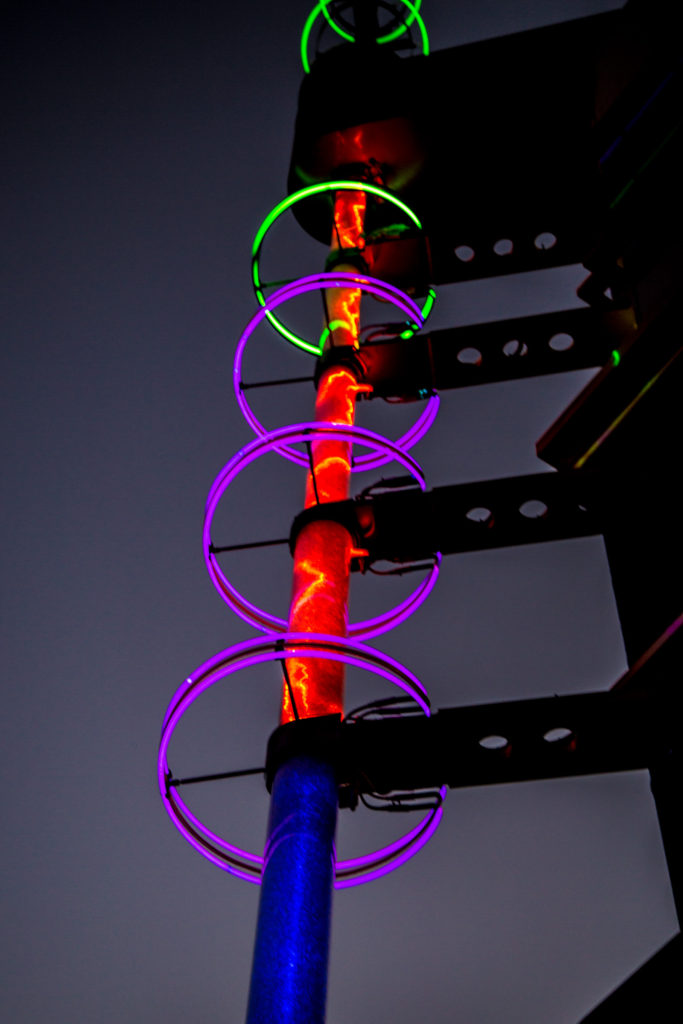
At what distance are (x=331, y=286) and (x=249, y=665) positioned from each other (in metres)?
5.12

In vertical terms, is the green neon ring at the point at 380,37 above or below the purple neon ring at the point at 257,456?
above

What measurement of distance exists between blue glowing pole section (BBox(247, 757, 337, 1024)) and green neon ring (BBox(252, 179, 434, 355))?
689 centimetres

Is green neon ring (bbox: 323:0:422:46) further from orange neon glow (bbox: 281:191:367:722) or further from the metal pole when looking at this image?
the metal pole

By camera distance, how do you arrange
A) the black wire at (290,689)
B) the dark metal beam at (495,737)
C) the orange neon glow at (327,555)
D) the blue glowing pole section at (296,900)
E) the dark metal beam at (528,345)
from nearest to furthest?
→ the blue glowing pole section at (296,900), the black wire at (290,689), the dark metal beam at (495,737), the orange neon glow at (327,555), the dark metal beam at (528,345)

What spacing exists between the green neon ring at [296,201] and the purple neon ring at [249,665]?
6323mm

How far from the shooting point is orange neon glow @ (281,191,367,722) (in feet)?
28.4

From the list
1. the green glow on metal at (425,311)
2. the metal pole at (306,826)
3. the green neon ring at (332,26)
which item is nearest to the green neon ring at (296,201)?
the green glow on metal at (425,311)

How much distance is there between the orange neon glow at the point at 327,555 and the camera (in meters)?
8.66

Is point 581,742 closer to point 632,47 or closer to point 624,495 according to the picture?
point 624,495

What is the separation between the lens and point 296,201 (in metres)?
13.4

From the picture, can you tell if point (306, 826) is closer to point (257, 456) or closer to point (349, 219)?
point (257, 456)

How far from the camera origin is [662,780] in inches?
353

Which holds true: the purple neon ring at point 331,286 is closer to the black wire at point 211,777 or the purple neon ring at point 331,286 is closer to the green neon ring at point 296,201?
the green neon ring at point 296,201

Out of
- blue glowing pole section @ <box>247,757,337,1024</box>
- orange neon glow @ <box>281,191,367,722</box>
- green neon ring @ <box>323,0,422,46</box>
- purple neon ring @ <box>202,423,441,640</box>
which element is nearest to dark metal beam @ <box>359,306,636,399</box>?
orange neon glow @ <box>281,191,367,722</box>
